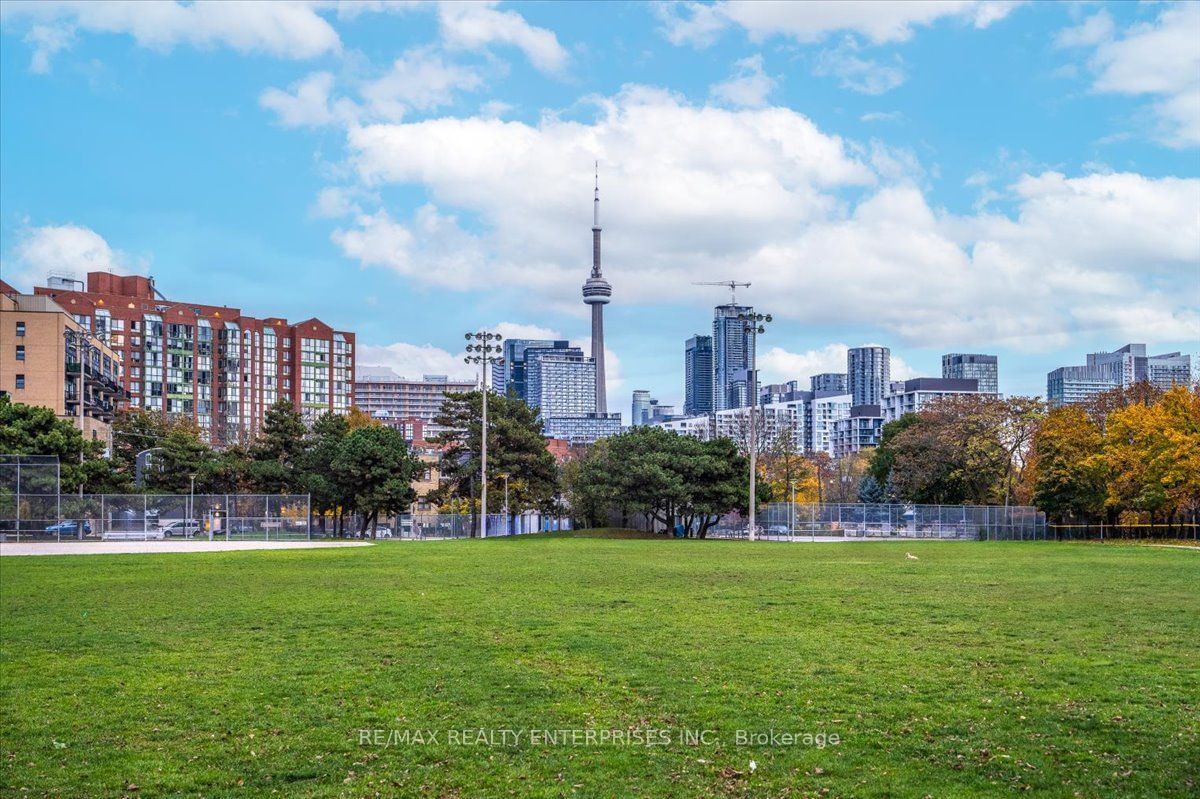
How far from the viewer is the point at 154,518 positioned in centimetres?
6297

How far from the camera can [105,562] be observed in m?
38.6

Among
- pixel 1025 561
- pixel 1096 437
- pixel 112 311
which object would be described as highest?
pixel 112 311

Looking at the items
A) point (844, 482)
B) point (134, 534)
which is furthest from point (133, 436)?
point (844, 482)

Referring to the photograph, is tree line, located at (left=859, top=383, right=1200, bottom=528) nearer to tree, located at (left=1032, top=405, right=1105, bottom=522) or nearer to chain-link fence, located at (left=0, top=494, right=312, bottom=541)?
tree, located at (left=1032, top=405, right=1105, bottom=522)

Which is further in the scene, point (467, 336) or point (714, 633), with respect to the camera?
point (467, 336)

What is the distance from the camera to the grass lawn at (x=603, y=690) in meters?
9.23

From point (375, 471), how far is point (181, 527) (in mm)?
14972

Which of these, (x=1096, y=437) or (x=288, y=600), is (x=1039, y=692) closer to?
(x=288, y=600)

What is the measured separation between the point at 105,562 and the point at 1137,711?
118ft

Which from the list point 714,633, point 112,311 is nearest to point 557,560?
point 714,633

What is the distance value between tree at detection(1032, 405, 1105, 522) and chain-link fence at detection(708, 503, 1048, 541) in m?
2.19

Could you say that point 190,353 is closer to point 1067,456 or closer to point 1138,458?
point 1067,456

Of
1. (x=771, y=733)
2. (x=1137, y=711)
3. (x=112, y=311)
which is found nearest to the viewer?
(x=771, y=733)

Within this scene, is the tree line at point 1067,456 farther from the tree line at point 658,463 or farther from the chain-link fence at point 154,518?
the chain-link fence at point 154,518
